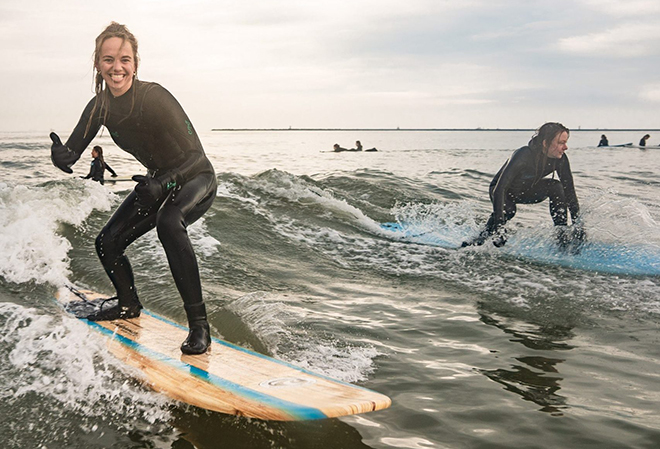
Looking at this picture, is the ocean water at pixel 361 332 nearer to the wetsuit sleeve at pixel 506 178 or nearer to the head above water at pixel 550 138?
the wetsuit sleeve at pixel 506 178

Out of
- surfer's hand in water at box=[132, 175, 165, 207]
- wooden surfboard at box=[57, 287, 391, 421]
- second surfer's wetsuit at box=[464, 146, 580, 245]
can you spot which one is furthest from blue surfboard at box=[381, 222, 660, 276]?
surfer's hand in water at box=[132, 175, 165, 207]

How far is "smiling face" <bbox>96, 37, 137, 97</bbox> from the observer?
358cm

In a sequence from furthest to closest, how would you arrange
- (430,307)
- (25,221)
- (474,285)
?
1. (25,221)
2. (474,285)
3. (430,307)

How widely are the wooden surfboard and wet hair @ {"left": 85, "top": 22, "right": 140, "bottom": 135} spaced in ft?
5.20

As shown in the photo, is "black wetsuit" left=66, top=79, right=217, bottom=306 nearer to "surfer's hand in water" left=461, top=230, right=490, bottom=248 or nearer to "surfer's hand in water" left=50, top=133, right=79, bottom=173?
"surfer's hand in water" left=50, top=133, right=79, bottom=173

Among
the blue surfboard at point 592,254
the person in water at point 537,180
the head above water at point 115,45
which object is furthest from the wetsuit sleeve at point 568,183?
the head above water at point 115,45

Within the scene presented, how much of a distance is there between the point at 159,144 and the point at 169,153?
9 cm

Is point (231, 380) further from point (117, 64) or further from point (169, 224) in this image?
point (117, 64)

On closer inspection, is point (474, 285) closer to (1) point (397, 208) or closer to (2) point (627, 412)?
(2) point (627, 412)

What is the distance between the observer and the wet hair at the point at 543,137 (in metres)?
7.73

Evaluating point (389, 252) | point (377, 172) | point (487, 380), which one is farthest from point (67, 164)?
point (377, 172)

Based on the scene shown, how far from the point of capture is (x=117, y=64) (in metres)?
3.59

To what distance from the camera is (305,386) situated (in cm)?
314

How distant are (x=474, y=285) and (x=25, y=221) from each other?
21.4ft
